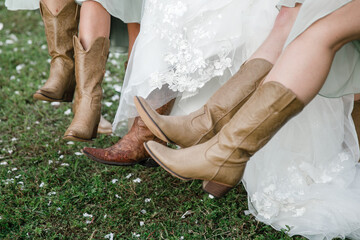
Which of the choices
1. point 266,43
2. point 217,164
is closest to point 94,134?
point 217,164

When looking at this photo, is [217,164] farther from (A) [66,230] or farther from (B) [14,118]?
(B) [14,118]

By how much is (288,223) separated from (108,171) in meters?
0.91

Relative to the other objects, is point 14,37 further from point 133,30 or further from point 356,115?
point 356,115

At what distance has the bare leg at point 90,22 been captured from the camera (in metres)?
1.88

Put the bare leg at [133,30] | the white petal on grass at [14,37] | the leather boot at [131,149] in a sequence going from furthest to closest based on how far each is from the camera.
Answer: the white petal on grass at [14,37] → the bare leg at [133,30] → the leather boot at [131,149]

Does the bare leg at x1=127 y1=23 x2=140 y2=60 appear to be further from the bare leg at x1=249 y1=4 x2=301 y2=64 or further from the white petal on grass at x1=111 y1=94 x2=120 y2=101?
the white petal on grass at x1=111 y1=94 x2=120 y2=101

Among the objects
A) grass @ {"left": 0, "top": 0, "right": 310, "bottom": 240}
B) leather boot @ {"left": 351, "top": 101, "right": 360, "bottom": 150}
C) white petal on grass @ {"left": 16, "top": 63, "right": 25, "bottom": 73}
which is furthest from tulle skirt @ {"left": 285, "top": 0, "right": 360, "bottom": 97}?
white petal on grass @ {"left": 16, "top": 63, "right": 25, "bottom": 73}

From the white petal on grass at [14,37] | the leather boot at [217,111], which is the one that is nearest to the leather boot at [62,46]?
the leather boot at [217,111]

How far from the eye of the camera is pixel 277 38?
1576 millimetres

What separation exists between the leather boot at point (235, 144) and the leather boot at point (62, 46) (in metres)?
0.73

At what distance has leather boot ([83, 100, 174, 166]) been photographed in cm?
183

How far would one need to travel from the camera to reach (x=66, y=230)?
1679 mm

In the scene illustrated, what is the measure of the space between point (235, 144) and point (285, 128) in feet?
1.58

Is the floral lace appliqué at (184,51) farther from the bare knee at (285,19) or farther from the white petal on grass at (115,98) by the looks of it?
the white petal on grass at (115,98)
